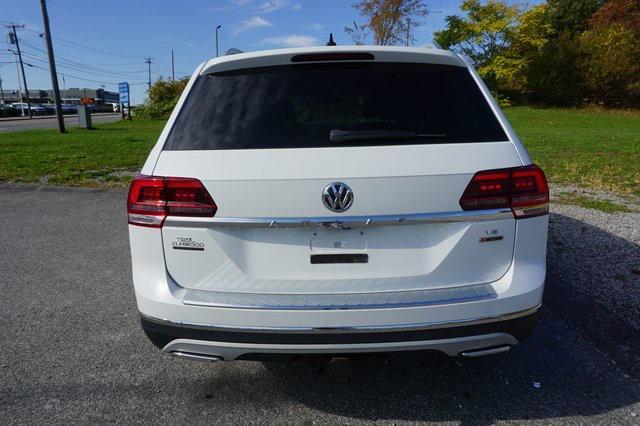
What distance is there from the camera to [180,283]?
219cm

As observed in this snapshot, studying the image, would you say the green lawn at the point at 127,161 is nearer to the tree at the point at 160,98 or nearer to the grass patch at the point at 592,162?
the grass patch at the point at 592,162

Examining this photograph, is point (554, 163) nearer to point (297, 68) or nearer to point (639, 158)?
point (639, 158)

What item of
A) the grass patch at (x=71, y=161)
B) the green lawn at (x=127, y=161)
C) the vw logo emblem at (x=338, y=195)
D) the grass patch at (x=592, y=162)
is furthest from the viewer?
the grass patch at (x=71, y=161)

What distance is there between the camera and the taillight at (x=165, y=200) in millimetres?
2104

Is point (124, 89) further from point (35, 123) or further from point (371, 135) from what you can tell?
point (371, 135)

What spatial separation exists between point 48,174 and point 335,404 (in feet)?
30.8

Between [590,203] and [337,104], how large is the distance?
5.51m

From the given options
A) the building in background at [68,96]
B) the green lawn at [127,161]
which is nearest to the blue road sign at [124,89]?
the green lawn at [127,161]

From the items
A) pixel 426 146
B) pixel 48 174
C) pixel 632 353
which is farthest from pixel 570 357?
pixel 48 174

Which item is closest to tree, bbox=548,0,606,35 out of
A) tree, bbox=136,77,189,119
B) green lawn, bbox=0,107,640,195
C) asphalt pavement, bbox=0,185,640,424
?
tree, bbox=136,77,189,119

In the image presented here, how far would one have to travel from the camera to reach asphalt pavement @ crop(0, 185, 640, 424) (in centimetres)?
246

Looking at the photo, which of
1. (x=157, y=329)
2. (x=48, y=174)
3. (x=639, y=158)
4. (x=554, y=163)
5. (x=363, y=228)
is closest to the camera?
(x=363, y=228)

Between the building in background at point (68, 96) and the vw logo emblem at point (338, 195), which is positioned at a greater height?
the vw logo emblem at point (338, 195)

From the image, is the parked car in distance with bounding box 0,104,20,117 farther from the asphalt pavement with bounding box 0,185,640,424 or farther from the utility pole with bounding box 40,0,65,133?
the asphalt pavement with bounding box 0,185,640,424
